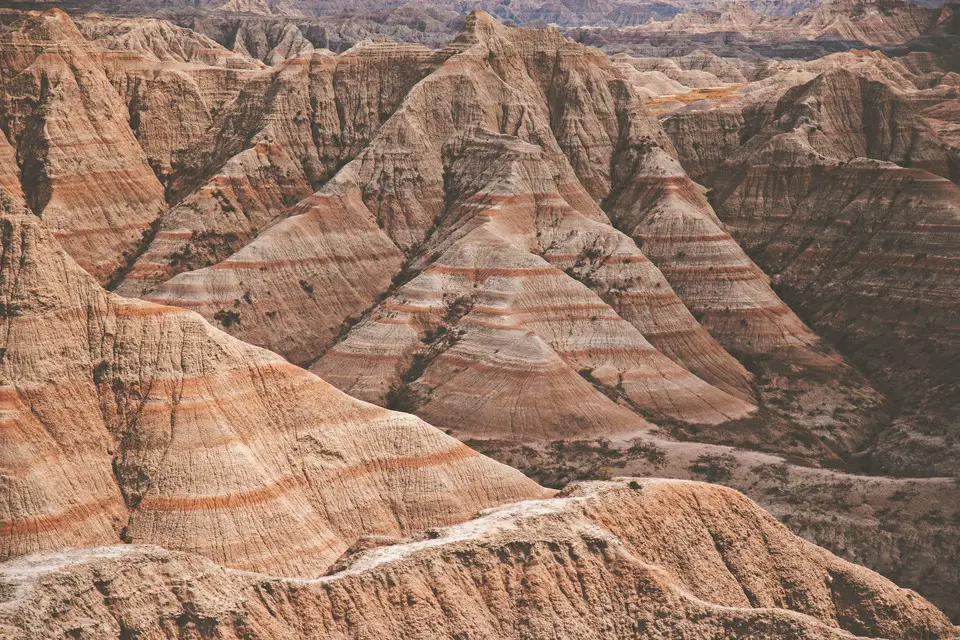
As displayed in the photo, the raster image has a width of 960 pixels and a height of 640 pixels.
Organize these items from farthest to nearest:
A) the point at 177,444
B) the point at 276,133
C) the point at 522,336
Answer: the point at 276,133, the point at 522,336, the point at 177,444

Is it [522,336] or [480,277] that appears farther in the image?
[480,277]

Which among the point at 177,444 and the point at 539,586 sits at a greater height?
the point at 539,586

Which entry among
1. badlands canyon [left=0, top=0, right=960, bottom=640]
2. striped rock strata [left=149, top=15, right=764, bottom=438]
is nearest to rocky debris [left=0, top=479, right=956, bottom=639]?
badlands canyon [left=0, top=0, right=960, bottom=640]

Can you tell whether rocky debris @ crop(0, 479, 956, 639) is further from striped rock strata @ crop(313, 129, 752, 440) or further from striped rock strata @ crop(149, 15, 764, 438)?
striped rock strata @ crop(149, 15, 764, 438)

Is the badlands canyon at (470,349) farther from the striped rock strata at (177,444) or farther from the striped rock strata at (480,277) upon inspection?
the striped rock strata at (480,277)

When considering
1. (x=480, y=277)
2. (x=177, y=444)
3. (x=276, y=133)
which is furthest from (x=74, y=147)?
(x=177, y=444)

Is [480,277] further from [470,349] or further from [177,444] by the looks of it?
[177,444]

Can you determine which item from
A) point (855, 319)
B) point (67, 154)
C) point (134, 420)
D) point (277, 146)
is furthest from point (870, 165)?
point (134, 420)
